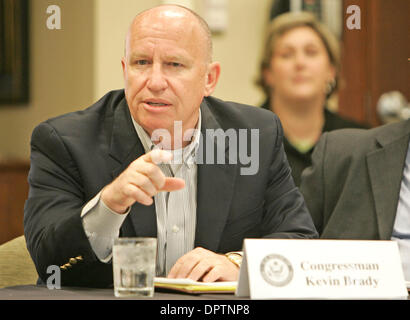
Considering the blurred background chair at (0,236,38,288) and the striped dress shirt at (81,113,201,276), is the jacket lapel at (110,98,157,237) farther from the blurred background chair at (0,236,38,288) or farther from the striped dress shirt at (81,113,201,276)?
the blurred background chair at (0,236,38,288)

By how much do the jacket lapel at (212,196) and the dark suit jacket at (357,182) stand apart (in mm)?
433

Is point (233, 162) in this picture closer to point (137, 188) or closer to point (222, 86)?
point (137, 188)

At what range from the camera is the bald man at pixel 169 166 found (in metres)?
1.54

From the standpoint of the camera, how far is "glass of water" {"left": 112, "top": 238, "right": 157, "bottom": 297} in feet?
3.91

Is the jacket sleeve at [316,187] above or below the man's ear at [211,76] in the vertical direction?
below

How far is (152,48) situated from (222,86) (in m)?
1.79

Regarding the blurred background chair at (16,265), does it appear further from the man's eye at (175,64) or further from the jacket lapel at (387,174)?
the jacket lapel at (387,174)

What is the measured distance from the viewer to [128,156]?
1.71 m

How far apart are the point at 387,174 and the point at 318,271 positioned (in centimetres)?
96

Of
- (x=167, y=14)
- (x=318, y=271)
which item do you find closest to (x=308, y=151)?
(x=167, y=14)

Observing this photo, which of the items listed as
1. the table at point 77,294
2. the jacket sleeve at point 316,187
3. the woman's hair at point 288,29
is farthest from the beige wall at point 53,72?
the table at point 77,294

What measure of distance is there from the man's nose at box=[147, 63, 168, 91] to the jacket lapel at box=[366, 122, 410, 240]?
76 centimetres

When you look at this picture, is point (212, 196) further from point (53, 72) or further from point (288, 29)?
point (53, 72)
